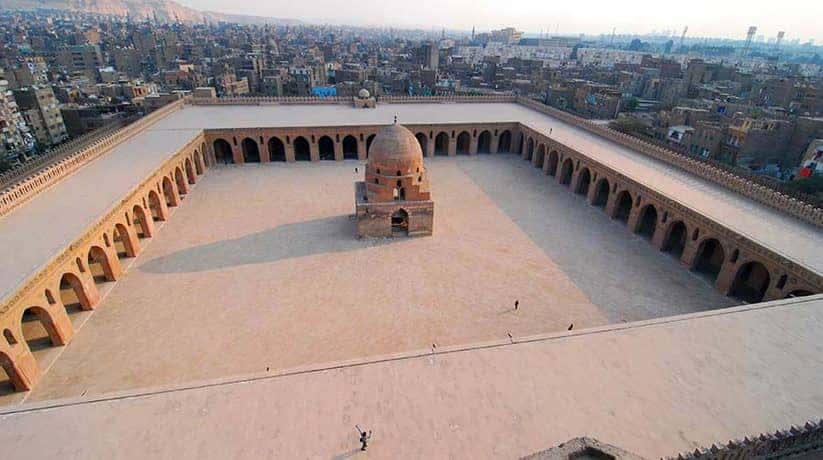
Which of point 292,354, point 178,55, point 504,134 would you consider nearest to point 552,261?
point 292,354

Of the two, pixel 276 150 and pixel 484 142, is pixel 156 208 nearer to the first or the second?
pixel 276 150

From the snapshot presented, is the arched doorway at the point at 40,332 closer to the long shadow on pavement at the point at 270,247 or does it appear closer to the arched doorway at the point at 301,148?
the long shadow on pavement at the point at 270,247

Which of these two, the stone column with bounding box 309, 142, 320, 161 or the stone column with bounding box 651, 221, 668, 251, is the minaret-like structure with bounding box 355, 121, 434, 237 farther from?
the stone column with bounding box 309, 142, 320, 161

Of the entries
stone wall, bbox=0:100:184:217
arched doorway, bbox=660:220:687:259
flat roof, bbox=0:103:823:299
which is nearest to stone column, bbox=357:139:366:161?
flat roof, bbox=0:103:823:299

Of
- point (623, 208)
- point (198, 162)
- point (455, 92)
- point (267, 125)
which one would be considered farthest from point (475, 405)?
point (455, 92)

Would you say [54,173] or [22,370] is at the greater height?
[54,173]

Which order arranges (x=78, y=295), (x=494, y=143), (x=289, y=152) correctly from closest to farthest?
1. (x=78, y=295)
2. (x=289, y=152)
3. (x=494, y=143)

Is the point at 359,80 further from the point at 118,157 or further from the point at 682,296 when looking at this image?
the point at 682,296

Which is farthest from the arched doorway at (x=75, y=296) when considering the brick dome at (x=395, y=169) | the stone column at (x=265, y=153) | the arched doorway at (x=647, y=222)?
the arched doorway at (x=647, y=222)
